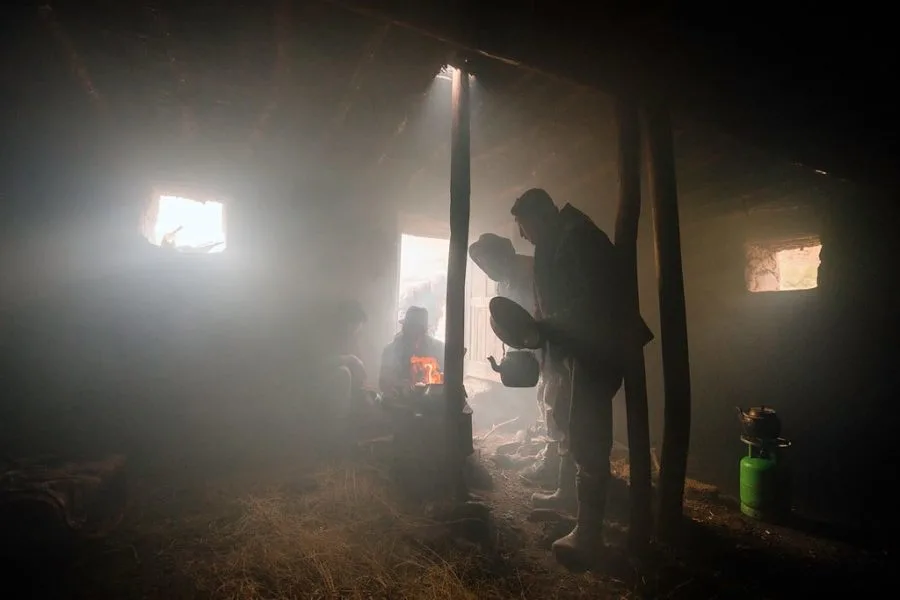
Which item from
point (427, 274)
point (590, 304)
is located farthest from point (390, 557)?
point (427, 274)

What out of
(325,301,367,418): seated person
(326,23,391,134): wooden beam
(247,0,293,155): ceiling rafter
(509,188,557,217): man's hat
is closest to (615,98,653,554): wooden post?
(509,188,557,217): man's hat

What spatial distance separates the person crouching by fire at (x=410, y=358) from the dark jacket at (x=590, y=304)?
3760 mm

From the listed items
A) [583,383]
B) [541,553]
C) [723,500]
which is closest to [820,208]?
[723,500]

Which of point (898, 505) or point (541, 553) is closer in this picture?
point (541, 553)

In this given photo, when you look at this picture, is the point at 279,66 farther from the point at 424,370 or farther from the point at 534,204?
the point at 424,370

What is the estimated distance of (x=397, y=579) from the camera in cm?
274

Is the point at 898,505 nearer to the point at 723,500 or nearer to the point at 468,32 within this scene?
the point at 723,500

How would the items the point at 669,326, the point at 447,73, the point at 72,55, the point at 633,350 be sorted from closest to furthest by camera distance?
the point at 633,350 < the point at 669,326 < the point at 72,55 < the point at 447,73

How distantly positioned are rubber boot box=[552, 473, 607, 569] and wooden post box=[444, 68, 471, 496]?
1158 mm

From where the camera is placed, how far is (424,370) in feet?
21.8

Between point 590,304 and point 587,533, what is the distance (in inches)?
73.8

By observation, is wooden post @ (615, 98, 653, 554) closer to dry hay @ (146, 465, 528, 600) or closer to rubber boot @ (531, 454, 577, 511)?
rubber boot @ (531, 454, 577, 511)

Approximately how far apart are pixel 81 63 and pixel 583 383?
615cm

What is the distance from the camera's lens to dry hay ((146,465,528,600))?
8.59 ft
